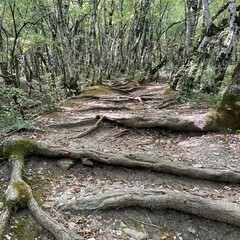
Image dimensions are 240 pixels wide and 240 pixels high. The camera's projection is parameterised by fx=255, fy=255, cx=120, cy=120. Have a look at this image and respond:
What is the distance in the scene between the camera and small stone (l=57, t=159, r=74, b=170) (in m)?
5.53

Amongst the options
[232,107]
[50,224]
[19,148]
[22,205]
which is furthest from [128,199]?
[232,107]

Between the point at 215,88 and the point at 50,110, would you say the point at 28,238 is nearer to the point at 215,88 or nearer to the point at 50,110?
the point at 50,110

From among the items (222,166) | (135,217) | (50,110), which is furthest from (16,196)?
(50,110)

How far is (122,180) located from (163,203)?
1302mm

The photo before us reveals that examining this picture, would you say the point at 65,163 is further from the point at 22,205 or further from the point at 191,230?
the point at 191,230

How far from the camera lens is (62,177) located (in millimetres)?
5352

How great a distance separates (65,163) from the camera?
558cm

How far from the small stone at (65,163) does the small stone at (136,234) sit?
82.4 inches

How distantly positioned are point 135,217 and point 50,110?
730 cm

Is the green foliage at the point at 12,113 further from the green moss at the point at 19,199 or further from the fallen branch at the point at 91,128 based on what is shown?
the green moss at the point at 19,199

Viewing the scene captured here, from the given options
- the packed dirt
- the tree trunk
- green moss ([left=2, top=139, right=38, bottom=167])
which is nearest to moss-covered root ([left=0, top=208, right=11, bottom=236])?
the packed dirt

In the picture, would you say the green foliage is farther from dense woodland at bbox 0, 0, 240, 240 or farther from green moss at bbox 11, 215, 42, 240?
green moss at bbox 11, 215, 42, 240

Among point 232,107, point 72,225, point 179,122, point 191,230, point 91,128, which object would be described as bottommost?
point 191,230

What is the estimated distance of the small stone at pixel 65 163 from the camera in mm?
5527
